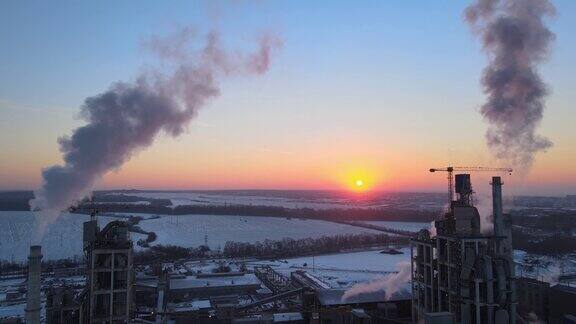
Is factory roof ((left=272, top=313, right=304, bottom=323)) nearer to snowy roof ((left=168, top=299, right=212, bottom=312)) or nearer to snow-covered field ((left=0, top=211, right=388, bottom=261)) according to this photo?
snowy roof ((left=168, top=299, right=212, bottom=312))

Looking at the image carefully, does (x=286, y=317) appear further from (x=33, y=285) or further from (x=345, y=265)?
(x=345, y=265)

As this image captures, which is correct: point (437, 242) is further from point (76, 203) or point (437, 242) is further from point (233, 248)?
A: point (233, 248)

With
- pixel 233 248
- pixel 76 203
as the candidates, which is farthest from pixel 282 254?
pixel 76 203

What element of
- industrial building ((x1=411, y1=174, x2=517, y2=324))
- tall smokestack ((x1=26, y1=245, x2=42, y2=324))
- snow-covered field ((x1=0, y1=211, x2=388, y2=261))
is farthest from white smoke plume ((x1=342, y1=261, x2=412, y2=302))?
snow-covered field ((x1=0, y1=211, x2=388, y2=261))

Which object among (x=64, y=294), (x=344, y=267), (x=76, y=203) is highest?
(x=76, y=203)

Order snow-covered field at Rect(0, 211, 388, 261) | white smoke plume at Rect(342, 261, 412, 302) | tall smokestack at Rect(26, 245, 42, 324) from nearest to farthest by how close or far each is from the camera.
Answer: tall smokestack at Rect(26, 245, 42, 324) < white smoke plume at Rect(342, 261, 412, 302) < snow-covered field at Rect(0, 211, 388, 261)
